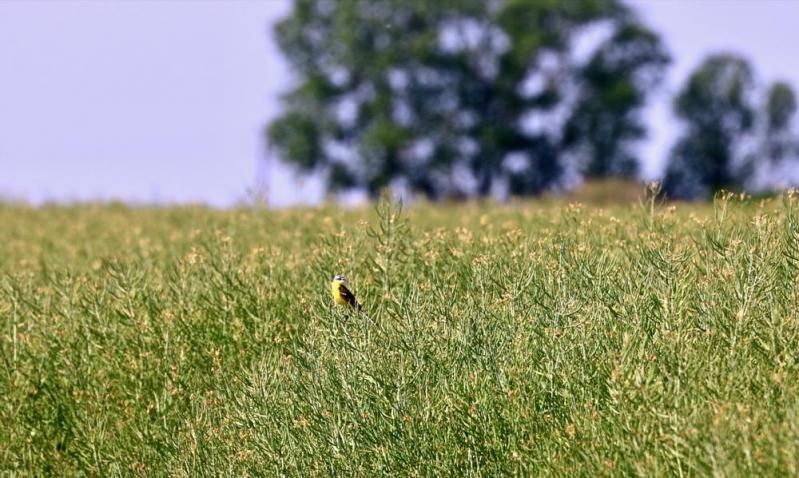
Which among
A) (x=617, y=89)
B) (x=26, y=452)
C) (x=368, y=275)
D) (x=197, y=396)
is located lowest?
(x=26, y=452)

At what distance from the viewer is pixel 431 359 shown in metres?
8.59

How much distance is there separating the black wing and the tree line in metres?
37.0

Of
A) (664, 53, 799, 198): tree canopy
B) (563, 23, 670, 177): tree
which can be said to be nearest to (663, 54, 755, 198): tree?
(664, 53, 799, 198): tree canopy

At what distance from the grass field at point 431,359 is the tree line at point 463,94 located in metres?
36.1

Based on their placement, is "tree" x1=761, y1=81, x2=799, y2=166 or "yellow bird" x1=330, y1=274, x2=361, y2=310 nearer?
"yellow bird" x1=330, y1=274, x2=361, y2=310

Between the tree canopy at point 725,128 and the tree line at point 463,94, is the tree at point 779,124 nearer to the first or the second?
the tree canopy at point 725,128

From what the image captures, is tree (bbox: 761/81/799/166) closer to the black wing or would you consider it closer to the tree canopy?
the tree canopy

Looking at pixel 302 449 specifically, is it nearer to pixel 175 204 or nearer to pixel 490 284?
pixel 490 284

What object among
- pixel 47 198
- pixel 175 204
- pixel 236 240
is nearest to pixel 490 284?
pixel 236 240

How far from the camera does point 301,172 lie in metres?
50.9

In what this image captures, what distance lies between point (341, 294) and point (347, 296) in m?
0.08

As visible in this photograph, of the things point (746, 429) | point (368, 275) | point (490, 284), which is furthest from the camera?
point (368, 275)

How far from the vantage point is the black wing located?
9.57 m

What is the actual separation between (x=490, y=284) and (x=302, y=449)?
200 cm
